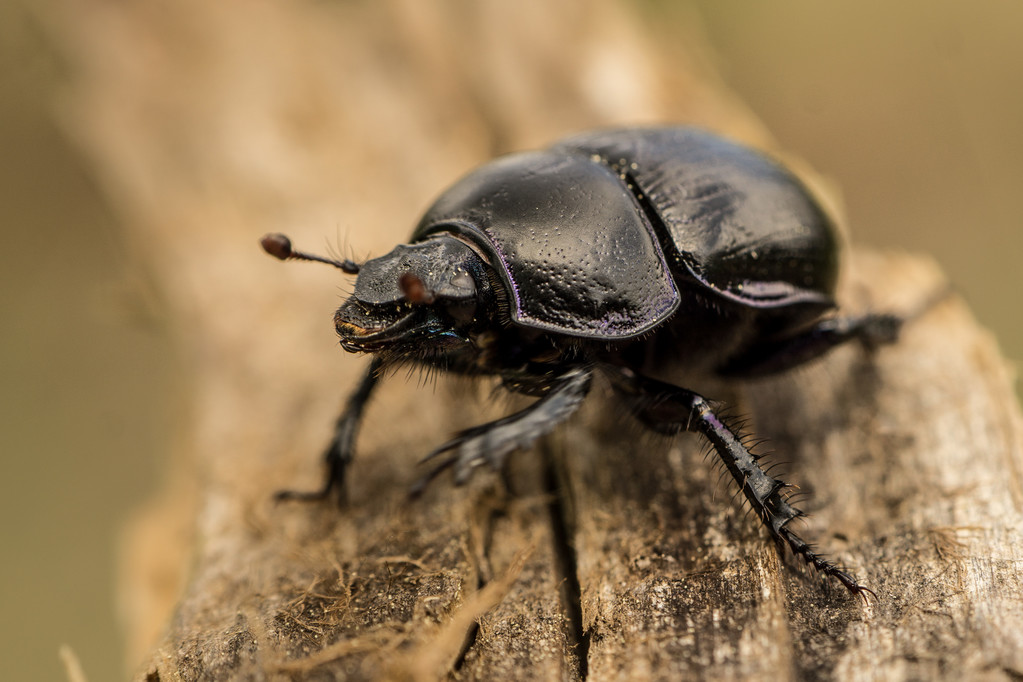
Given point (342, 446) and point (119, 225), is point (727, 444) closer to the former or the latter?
point (342, 446)

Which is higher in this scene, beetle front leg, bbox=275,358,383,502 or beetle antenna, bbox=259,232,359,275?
beetle antenna, bbox=259,232,359,275

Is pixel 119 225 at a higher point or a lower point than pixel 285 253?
higher

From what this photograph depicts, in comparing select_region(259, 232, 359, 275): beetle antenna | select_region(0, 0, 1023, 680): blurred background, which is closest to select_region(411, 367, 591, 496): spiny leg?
select_region(259, 232, 359, 275): beetle antenna

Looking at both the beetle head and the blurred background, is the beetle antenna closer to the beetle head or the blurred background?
the beetle head

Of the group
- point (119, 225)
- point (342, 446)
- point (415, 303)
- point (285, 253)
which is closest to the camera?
point (415, 303)

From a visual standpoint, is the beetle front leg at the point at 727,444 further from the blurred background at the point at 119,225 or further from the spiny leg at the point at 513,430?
the blurred background at the point at 119,225

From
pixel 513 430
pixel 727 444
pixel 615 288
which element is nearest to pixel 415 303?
pixel 513 430

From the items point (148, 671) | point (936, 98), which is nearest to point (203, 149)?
point (148, 671)
